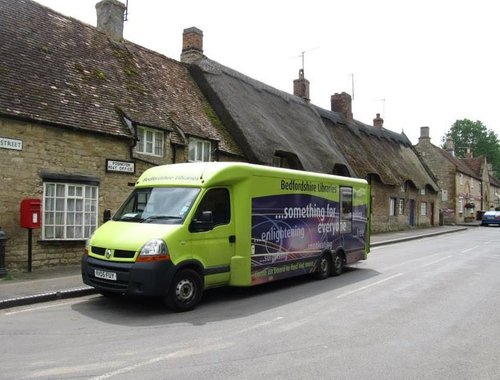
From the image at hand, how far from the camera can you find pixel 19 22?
43.4ft

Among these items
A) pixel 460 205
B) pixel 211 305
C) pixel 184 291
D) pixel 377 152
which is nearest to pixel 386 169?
pixel 377 152

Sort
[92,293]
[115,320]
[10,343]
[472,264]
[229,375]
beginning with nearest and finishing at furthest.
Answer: [229,375] < [10,343] < [115,320] < [92,293] < [472,264]

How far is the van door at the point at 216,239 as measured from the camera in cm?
782

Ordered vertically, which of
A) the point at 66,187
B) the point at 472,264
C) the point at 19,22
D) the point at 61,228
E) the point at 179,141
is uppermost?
the point at 19,22

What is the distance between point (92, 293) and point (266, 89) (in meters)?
18.5

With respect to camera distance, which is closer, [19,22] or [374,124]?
[19,22]

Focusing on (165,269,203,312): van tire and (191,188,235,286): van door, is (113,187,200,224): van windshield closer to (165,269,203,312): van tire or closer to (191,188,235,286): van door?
(191,188,235,286): van door

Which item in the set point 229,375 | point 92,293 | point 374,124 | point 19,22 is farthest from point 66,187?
point 374,124

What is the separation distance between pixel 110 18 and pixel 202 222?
12.6 metres

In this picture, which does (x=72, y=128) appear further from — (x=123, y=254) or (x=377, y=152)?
(x=377, y=152)

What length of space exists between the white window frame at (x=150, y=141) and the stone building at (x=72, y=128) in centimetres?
3

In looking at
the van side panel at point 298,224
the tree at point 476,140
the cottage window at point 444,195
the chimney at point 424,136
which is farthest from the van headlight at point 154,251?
the tree at point 476,140

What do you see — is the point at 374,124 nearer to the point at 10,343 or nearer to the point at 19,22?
the point at 19,22

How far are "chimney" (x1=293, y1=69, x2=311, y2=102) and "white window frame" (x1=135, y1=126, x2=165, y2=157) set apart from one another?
56.7ft
